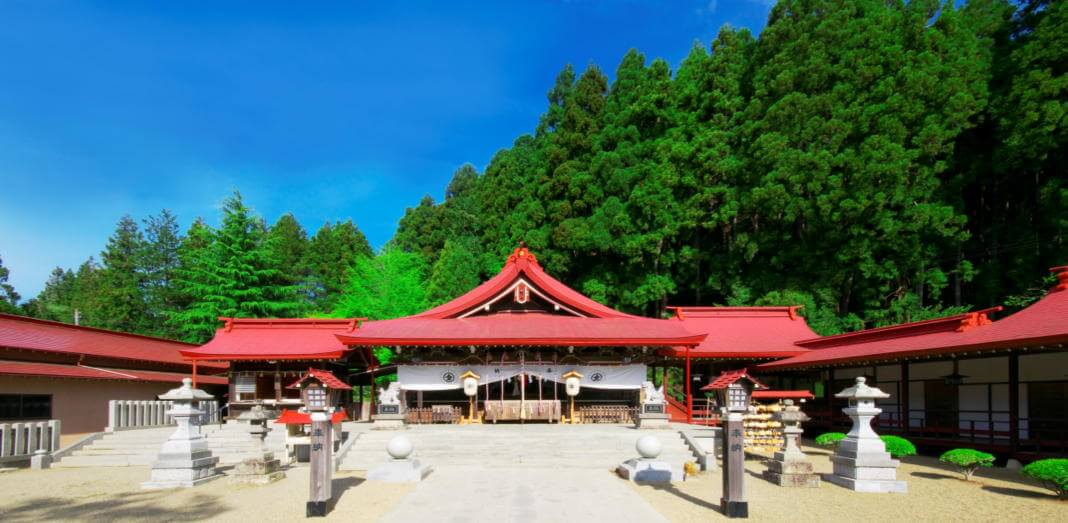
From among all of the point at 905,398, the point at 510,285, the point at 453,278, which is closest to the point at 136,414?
the point at 510,285

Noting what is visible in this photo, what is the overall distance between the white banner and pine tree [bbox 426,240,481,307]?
551 inches

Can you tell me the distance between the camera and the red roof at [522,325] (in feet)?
60.7

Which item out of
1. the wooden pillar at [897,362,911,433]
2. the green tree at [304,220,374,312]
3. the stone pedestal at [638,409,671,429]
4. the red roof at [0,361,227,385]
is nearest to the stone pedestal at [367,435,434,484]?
the stone pedestal at [638,409,671,429]

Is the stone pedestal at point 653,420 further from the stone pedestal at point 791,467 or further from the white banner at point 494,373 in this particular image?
the stone pedestal at point 791,467

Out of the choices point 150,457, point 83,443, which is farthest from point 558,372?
point 83,443

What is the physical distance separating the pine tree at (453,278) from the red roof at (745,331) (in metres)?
13.4

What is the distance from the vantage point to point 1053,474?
384 inches

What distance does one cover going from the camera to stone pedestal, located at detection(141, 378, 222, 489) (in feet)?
38.1

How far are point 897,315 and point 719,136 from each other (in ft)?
38.0

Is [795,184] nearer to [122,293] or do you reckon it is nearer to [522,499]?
[522,499]

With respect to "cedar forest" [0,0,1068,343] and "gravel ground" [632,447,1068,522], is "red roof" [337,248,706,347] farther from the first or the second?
"cedar forest" [0,0,1068,343]

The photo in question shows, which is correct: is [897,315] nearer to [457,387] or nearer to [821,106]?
[821,106]

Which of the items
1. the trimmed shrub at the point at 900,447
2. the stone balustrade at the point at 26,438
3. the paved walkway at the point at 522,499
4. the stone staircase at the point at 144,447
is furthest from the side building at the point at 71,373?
the trimmed shrub at the point at 900,447

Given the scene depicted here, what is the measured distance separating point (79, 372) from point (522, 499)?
15.4 metres
